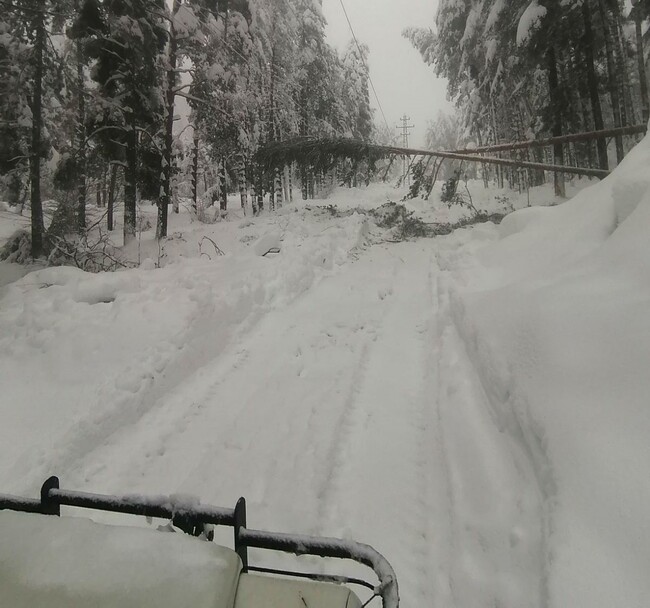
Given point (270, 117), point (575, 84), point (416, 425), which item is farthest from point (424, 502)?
point (270, 117)

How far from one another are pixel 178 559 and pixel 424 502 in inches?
91.0

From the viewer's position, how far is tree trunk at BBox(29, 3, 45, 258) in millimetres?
10461

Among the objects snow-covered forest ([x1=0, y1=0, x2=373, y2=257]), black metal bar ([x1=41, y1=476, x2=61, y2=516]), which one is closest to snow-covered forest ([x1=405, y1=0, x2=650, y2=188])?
snow-covered forest ([x1=0, y1=0, x2=373, y2=257])

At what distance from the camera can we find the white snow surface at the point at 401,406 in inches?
94.8

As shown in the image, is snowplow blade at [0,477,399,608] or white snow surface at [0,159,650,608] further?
white snow surface at [0,159,650,608]

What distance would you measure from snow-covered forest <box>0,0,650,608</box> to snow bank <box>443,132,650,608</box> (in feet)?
0.06

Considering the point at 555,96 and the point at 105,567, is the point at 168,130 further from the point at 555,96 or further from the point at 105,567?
the point at 105,567

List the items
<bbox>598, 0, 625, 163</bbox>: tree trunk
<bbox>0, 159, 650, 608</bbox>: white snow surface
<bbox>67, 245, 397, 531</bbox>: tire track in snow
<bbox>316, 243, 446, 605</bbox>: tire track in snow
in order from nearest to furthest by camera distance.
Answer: <bbox>0, 159, 650, 608</bbox>: white snow surface < <bbox>316, 243, 446, 605</bbox>: tire track in snow < <bbox>67, 245, 397, 531</bbox>: tire track in snow < <bbox>598, 0, 625, 163</bbox>: tree trunk

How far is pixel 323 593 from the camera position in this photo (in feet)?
4.42

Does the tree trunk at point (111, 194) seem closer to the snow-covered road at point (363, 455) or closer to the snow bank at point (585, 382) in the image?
the snow-covered road at point (363, 455)

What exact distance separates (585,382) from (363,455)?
193cm

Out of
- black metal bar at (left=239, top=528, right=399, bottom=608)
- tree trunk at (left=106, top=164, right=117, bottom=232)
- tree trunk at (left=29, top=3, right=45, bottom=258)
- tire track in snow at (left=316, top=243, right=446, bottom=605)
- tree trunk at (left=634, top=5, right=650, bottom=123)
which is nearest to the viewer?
black metal bar at (left=239, top=528, right=399, bottom=608)

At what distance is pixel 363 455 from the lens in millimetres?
3693

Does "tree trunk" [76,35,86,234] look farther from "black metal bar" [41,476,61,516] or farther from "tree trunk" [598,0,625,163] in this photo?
"tree trunk" [598,0,625,163]
